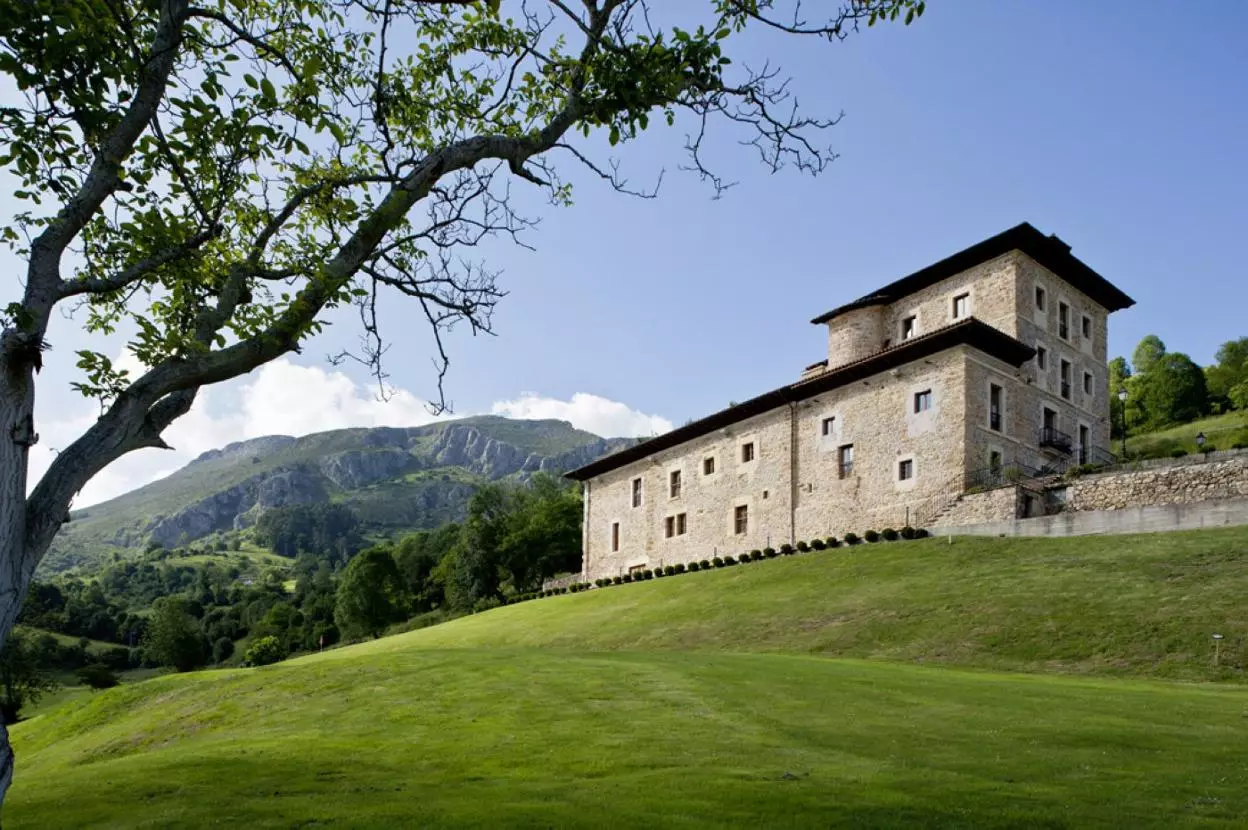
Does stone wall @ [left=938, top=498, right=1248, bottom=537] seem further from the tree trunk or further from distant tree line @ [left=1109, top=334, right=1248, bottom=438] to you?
distant tree line @ [left=1109, top=334, right=1248, bottom=438]

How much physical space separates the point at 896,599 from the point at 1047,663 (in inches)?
273

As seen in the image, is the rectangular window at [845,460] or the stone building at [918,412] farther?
the rectangular window at [845,460]

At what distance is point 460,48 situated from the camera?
34.5 ft

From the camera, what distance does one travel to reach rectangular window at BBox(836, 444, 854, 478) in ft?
143

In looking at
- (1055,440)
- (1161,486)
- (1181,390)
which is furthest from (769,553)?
(1181,390)

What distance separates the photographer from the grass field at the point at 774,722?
8531 mm

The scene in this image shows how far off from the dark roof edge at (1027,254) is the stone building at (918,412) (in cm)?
9

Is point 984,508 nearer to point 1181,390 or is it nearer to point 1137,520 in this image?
point 1137,520

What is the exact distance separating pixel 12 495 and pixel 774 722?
394 inches

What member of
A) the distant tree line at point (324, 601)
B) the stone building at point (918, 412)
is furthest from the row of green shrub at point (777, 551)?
the distant tree line at point (324, 601)

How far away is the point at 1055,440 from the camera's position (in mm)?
42594

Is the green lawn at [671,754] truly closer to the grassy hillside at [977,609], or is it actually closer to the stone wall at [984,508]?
the grassy hillside at [977,609]

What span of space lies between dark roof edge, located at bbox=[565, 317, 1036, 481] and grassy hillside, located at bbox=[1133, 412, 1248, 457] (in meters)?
23.0

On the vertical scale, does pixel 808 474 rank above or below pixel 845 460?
below
